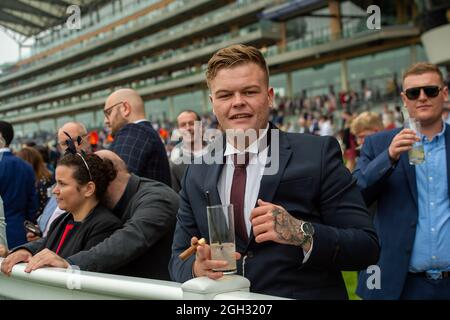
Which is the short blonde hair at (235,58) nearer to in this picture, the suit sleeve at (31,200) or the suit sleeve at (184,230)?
the suit sleeve at (184,230)

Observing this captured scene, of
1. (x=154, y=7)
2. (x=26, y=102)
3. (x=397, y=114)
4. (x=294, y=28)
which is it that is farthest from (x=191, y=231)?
(x=26, y=102)

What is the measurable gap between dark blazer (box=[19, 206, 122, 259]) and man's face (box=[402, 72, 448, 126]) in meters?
1.59

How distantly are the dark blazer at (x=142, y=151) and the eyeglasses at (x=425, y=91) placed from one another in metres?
1.89

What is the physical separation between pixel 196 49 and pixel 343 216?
4474 centimetres

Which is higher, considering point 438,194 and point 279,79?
point 279,79

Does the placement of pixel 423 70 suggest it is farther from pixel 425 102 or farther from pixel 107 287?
pixel 107 287

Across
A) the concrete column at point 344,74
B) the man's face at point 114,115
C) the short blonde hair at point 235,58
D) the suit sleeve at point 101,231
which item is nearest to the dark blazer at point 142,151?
the man's face at point 114,115

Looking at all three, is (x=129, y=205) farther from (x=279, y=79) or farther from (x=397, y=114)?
(x=279, y=79)

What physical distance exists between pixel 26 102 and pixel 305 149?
75.5m

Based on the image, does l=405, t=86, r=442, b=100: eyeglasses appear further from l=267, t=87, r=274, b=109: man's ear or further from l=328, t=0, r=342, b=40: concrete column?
l=328, t=0, r=342, b=40: concrete column

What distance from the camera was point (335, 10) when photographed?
3384cm

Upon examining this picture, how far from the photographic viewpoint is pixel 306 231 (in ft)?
5.60

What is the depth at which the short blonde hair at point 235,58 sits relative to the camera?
190cm

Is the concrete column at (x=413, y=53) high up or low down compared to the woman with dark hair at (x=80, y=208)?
up
